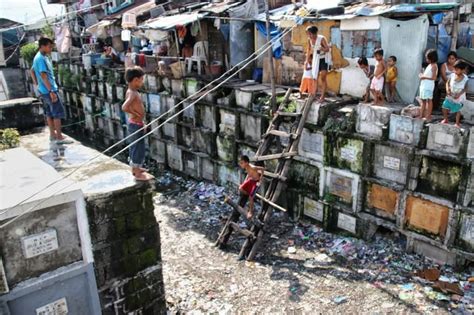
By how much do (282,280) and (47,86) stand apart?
504 centimetres

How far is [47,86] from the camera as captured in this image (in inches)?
265

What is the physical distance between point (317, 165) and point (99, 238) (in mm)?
5403

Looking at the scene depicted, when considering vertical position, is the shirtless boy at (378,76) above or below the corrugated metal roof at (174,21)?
below

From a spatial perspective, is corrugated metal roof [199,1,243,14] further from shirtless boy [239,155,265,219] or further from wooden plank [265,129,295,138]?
shirtless boy [239,155,265,219]

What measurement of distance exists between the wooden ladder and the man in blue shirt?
3.34 m

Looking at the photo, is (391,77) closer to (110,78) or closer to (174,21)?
(174,21)

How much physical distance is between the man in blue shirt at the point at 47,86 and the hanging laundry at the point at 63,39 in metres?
14.5

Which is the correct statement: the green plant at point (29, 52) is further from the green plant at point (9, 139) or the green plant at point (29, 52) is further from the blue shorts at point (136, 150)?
the blue shorts at point (136, 150)

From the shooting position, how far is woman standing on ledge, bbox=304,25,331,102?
349 inches

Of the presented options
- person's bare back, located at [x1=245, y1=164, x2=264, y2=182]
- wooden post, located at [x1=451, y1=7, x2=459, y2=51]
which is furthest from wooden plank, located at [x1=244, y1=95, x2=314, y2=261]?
wooden post, located at [x1=451, y1=7, x2=459, y2=51]

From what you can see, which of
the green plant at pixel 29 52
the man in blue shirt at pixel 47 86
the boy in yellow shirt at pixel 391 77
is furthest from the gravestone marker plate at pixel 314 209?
the green plant at pixel 29 52

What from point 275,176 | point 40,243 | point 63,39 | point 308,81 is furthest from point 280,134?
point 63,39

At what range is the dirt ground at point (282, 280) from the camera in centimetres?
673

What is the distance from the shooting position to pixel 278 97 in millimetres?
9906
